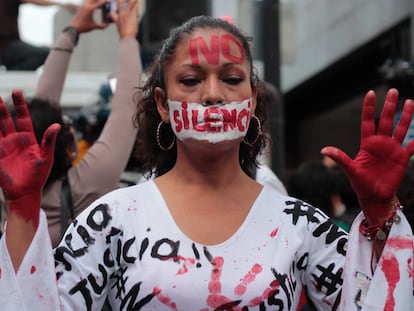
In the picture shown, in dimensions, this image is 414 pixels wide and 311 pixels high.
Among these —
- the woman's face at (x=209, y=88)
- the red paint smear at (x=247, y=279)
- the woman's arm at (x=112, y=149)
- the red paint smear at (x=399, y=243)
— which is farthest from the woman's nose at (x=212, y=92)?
the woman's arm at (x=112, y=149)

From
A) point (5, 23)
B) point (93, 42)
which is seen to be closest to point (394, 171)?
point (5, 23)

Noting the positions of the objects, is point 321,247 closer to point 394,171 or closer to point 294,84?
point 394,171

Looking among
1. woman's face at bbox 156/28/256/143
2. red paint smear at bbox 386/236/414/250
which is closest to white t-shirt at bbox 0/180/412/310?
red paint smear at bbox 386/236/414/250

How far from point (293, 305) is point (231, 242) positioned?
0.25 metres

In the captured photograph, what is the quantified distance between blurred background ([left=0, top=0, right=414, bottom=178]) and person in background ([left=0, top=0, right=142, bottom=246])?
3.84 m

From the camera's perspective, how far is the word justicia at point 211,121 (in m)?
2.37

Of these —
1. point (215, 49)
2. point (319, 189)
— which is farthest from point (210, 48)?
point (319, 189)

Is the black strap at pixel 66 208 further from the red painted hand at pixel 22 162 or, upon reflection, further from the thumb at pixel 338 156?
the thumb at pixel 338 156

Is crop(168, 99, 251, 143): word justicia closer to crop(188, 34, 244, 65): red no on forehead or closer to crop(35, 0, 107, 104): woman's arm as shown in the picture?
crop(188, 34, 244, 65): red no on forehead

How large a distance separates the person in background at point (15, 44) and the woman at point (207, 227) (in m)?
3.18

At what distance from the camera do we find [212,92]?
2.36 m

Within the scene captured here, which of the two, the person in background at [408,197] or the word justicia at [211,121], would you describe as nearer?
the word justicia at [211,121]

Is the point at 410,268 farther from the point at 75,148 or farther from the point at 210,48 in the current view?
the point at 75,148

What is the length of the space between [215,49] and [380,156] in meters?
0.60
